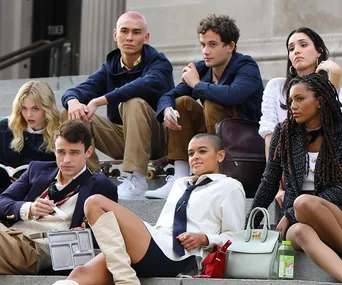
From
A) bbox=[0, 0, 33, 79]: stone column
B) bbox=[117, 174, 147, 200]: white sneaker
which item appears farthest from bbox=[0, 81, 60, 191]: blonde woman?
bbox=[0, 0, 33, 79]: stone column

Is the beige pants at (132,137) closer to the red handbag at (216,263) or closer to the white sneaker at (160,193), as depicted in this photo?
the white sneaker at (160,193)

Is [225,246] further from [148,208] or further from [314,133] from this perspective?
[148,208]

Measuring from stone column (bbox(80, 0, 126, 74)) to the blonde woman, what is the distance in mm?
6045

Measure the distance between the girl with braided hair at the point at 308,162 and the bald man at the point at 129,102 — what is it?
1416 millimetres

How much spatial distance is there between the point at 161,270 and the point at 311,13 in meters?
4.92

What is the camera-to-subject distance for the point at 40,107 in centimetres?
935

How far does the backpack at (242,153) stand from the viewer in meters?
8.70

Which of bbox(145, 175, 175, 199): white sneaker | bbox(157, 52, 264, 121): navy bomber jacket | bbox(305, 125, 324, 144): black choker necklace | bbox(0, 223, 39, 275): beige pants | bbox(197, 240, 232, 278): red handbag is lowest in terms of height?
bbox(0, 223, 39, 275): beige pants

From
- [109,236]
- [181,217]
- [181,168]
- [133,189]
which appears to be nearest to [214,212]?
[181,217]

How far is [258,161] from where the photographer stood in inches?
345

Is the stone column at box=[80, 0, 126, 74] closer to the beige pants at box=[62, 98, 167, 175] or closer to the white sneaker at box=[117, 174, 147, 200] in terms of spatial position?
the beige pants at box=[62, 98, 167, 175]

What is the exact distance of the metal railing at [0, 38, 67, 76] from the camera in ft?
50.4

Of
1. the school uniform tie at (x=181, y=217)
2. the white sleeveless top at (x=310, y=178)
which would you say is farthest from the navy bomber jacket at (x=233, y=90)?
the white sleeveless top at (x=310, y=178)

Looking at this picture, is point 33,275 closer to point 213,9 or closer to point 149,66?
point 149,66
